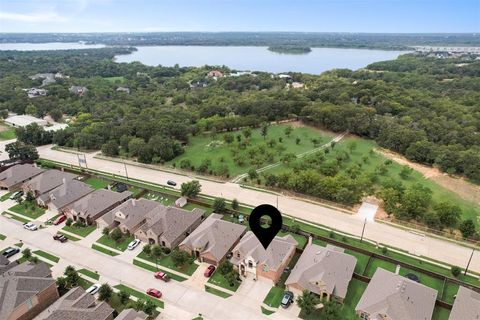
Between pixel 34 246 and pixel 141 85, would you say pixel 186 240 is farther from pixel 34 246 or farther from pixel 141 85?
pixel 141 85

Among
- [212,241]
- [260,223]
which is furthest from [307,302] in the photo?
[260,223]

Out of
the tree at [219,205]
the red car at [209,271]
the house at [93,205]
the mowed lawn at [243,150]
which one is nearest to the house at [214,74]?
the mowed lawn at [243,150]

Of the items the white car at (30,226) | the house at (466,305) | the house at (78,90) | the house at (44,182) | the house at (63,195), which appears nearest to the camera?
the house at (466,305)

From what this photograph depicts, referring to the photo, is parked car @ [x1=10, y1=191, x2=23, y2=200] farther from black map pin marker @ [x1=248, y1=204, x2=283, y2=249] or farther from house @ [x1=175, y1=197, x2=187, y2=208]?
black map pin marker @ [x1=248, y1=204, x2=283, y2=249]

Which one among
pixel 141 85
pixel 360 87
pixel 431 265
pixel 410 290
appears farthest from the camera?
pixel 141 85

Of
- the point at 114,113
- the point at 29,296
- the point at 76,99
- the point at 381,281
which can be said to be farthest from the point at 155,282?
the point at 76,99

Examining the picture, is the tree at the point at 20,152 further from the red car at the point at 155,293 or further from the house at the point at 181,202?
the red car at the point at 155,293
